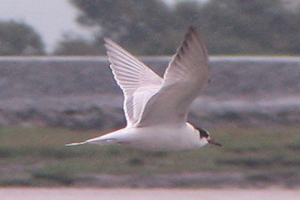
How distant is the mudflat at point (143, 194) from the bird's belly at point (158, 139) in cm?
242

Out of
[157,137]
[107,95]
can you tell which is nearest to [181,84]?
[157,137]

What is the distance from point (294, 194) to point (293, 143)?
976 mm

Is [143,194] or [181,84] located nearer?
[181,84]

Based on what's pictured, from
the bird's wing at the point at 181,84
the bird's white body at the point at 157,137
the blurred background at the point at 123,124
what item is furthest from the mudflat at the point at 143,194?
the bird's wing at the point at 181,84

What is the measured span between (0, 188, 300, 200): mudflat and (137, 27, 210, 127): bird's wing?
8.33 ft

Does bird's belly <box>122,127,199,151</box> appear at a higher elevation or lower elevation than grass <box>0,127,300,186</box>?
lower

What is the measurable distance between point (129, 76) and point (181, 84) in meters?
1.27

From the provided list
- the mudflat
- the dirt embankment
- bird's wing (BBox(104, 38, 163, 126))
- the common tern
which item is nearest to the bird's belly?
the common tern

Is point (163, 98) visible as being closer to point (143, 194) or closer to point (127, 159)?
point (143, 194)

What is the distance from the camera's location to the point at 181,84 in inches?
216

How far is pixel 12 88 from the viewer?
10.4m

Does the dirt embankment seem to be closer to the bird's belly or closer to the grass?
the grass

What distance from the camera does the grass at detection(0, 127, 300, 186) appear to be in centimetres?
894

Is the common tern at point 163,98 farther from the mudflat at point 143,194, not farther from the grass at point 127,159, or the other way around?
the grass at point 127,159
